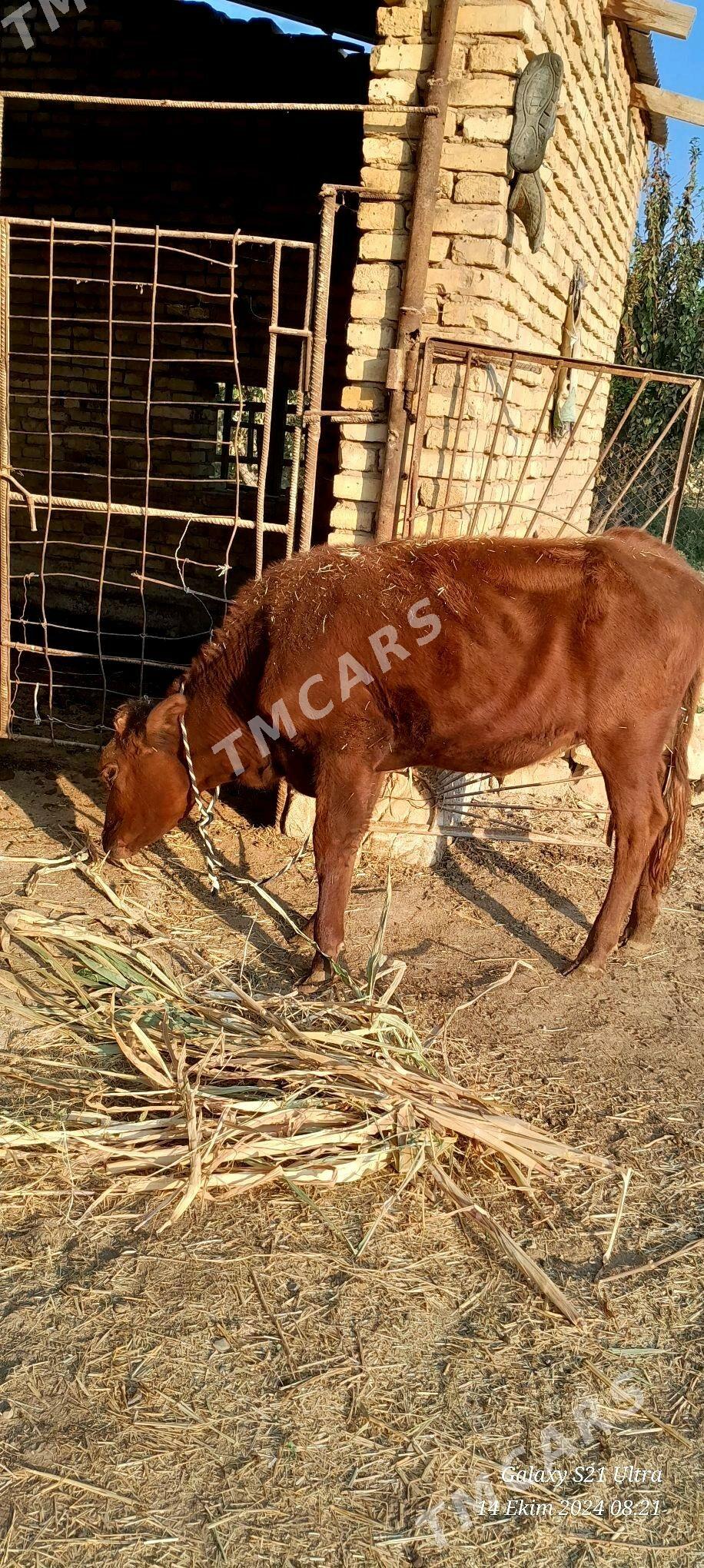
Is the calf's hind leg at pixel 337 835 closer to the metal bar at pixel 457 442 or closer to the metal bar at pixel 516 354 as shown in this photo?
the metal bar at pixel 457 442

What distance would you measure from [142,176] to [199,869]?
7083 millimetres

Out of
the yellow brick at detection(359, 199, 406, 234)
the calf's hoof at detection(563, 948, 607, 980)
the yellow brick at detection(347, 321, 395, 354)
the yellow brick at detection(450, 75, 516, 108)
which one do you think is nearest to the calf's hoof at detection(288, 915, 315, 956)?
the calf's hoof at detection(563, 948, 607, 980)

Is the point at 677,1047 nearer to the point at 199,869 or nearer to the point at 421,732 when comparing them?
the point at 421,732

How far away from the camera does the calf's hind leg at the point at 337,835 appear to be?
161 inches

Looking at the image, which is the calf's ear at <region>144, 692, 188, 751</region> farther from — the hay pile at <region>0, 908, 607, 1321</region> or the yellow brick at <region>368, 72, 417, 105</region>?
the yellow brick at <region>368, 72, 417, 105</region>

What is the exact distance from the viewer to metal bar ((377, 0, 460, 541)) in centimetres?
462

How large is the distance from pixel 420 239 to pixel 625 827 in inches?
105

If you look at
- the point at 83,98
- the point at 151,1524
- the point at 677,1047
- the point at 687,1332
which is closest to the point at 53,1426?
the point at 151,1524

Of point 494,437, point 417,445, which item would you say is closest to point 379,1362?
point 494,437

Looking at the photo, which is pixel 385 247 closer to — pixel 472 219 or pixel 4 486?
pixel 472 219

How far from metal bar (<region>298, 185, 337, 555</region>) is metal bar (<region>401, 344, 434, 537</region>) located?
28cm

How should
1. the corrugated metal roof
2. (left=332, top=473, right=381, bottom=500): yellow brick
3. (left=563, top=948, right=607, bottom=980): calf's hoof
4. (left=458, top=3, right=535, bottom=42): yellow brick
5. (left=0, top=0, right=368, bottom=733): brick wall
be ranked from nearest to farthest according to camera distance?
(left=563, top=948, right=607, bottom=980): calf's hoof < (left=458, top=3, right=535, bottom=42): yellow brick < (left=332, top=473, right=381, bottom=500): yellow brick < the corrugated metal roof < (left=0, top=0, right=368, bottom=733): brick wall

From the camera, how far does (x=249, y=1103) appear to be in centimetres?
303
